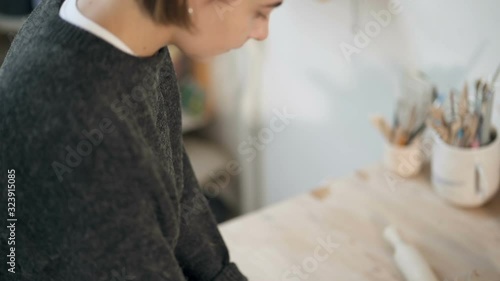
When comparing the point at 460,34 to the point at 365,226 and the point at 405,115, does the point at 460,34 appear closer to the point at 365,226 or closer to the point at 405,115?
the point at 405,115

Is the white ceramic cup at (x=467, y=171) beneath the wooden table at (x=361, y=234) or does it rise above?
above

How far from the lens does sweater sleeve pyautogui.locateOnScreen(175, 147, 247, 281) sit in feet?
2.67

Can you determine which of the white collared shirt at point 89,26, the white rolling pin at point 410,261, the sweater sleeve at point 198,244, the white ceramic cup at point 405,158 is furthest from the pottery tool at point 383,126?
the white collared shirt at point 89,26

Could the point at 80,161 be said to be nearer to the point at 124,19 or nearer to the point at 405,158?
the point at 124,19

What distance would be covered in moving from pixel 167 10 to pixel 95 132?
132 millimetres

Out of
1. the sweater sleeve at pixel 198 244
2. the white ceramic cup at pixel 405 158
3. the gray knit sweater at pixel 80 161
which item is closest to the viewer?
the gray knit sweater at pixel 80 161

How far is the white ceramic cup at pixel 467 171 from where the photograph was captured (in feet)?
3.06

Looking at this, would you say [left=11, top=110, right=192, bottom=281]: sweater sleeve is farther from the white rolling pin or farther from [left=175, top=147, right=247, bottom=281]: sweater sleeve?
the white rolling pin

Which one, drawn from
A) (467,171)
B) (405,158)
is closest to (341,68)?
(405,158)

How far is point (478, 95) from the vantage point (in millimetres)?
910

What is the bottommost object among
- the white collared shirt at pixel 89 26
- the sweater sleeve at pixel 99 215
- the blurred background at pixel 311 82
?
the blurred background at pixel 311 82

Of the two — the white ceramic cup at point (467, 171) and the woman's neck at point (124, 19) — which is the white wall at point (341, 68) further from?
the woman's neck at point (124, 19)

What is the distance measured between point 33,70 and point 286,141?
0.99 m

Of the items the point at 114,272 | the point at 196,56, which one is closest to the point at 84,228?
the point at 114,272
